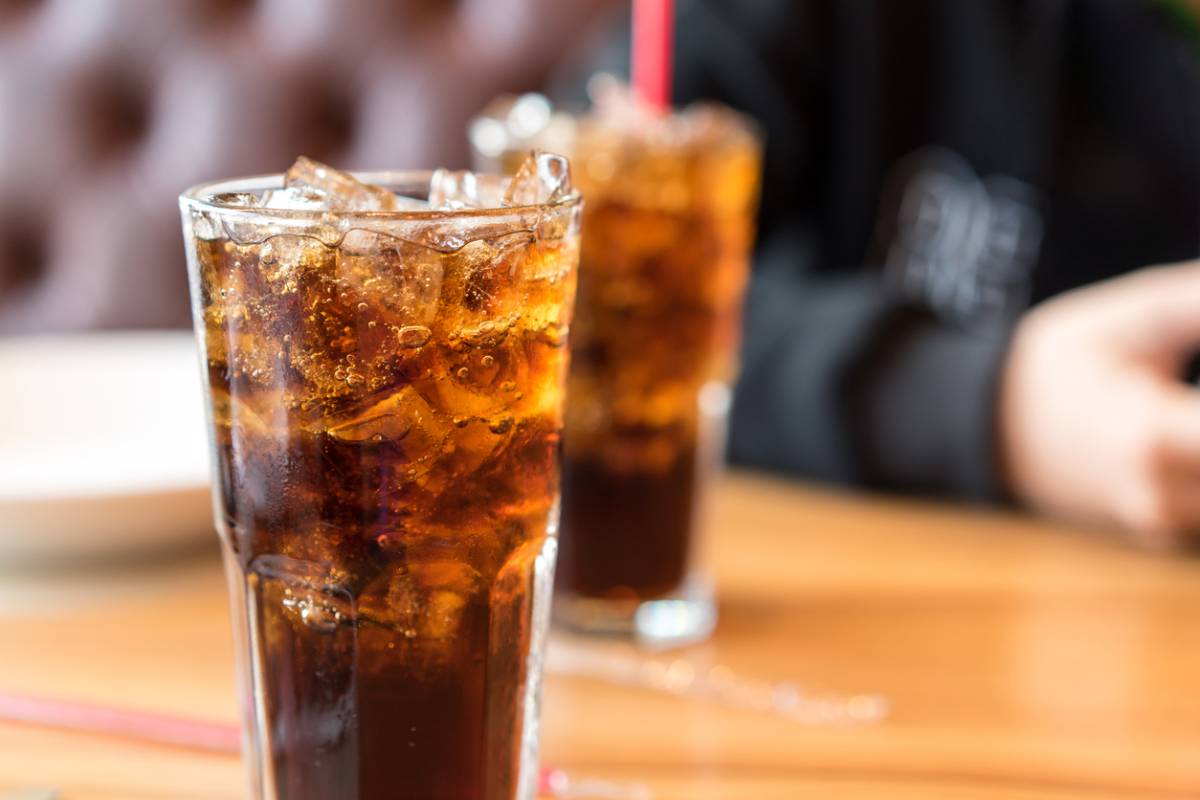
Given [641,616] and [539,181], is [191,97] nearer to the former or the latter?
[641,616]

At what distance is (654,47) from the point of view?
35.0 inches

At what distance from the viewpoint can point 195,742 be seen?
0.67 meters

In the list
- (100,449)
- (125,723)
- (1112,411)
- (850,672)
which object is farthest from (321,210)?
(1112,411)

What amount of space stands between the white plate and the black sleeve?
52 cm

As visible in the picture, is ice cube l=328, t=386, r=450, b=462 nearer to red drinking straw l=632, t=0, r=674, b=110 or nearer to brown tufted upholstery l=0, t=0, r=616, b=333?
red drinking straw l=632, t=0, r=674, b=110

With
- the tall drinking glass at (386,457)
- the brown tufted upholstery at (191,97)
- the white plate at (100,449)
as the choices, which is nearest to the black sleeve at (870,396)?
the white plate at (100,449)

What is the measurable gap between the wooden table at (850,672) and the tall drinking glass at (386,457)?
0.45 ft

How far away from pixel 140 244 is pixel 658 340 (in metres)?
1.33

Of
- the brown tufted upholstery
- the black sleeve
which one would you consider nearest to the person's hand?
the black sleeve

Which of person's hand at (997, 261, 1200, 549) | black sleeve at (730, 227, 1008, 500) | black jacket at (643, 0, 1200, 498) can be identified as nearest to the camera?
person's hand at (997, 261, 1200, 549)

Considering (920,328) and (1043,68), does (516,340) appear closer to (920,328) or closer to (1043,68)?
(920,328)

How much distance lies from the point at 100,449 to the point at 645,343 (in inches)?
19.8

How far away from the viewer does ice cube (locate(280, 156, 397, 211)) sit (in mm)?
506

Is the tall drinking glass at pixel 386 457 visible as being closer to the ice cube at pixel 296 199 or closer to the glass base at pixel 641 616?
the ice cube at pixel 296 199
